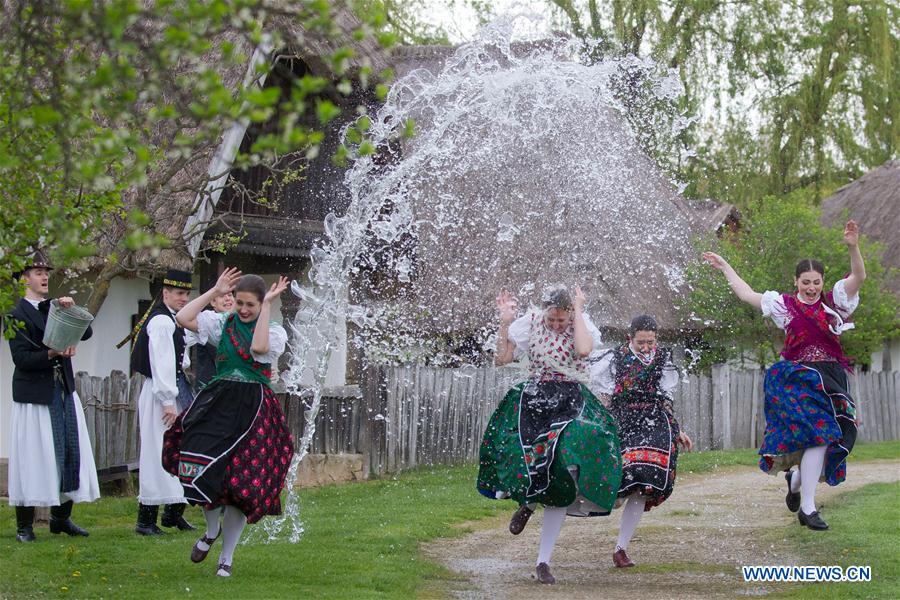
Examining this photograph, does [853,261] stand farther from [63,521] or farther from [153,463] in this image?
[63,521]

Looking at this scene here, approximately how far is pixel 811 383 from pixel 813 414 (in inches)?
8.4

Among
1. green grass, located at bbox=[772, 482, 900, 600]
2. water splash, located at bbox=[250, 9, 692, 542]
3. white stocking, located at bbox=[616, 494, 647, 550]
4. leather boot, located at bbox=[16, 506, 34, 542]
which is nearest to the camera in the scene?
green grass, located at bbox=[772, 482, 900, 600]

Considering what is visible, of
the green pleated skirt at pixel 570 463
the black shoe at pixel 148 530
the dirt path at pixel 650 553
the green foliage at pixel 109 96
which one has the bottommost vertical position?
the dirt path at pixel 650 553

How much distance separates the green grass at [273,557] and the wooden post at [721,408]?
22.2 ft

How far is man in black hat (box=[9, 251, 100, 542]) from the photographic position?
28.4 ft

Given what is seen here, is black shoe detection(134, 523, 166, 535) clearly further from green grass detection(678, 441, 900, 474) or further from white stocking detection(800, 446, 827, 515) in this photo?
green grass detection(678, 441, 900, 474)

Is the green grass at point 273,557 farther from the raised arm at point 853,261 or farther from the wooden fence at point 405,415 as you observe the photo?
the wooden fence at point 405,415

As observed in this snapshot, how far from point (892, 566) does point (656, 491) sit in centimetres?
152

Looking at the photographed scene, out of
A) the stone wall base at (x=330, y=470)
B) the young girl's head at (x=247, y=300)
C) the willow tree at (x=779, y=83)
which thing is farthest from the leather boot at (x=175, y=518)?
the willow tree at (x=779, y=83)

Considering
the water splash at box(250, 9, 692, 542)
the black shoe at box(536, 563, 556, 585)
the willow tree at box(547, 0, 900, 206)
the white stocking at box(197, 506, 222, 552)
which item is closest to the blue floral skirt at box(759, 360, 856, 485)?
the black shoe at box(536, 563, 556, 585)

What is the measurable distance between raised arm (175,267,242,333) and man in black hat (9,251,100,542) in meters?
1.64

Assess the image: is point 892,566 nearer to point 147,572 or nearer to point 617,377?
point 617,377

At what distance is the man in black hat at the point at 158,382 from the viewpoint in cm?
869

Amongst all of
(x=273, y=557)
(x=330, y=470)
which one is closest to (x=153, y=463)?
(x=273, y=557)
